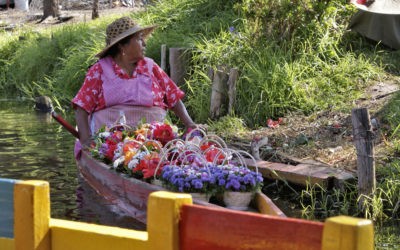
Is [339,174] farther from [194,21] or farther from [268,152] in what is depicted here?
[194,21]

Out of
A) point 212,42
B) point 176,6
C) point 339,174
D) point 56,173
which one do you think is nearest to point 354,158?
point 339,174

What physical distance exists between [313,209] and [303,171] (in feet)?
1.65

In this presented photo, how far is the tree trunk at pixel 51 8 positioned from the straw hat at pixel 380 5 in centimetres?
1336

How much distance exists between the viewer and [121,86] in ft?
27.8

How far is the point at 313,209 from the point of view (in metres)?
7.71

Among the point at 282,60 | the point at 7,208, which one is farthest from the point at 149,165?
the point at 282,60

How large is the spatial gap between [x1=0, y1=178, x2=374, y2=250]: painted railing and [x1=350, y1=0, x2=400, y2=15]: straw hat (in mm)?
9021

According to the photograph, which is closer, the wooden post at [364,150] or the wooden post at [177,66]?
the wooden post at [364,150]

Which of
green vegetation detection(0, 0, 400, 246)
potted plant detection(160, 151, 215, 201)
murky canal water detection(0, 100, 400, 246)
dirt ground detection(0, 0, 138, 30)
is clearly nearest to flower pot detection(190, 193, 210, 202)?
potted plant detection(160, 151, 215, 201)

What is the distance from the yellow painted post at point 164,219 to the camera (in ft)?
11.3

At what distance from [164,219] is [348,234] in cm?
83

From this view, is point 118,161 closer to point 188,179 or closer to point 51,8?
point 188,179

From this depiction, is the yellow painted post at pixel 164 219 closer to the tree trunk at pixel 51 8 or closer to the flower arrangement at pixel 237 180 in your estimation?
the flower arrangement at pixel 237 180

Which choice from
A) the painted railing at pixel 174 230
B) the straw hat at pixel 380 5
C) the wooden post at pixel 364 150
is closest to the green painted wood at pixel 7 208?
the painted railing at pixel 174 230
